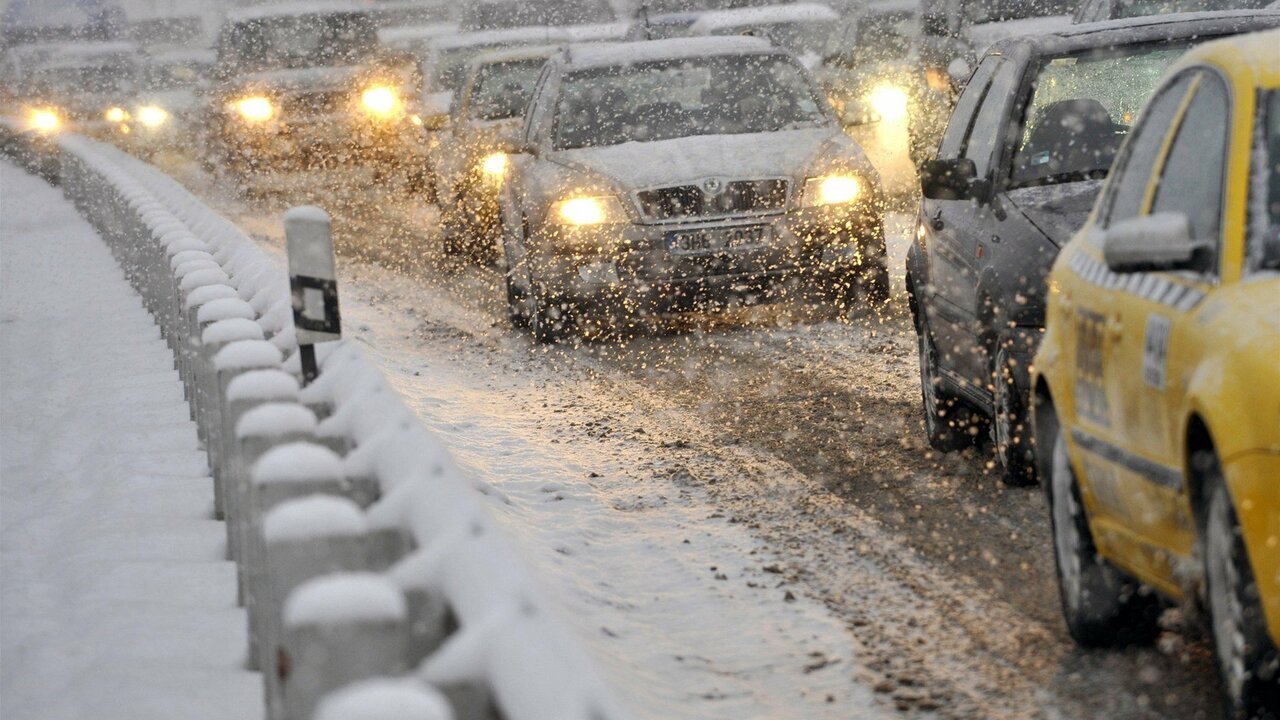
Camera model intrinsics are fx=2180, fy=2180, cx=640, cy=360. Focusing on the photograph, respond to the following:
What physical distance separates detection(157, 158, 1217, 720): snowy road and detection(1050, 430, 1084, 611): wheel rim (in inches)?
6.3

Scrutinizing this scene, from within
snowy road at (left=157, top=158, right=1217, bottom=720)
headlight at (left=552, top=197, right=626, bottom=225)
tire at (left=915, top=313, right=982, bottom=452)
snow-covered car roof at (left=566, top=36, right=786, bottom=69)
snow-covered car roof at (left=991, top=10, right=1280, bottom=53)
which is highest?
snow-covered car roof at (left=566, top=36, right=786, bottom=69)

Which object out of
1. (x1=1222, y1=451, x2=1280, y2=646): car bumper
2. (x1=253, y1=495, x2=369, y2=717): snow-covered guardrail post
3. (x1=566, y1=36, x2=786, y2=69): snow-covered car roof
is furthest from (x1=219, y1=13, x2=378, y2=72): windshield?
(x1=253, y1=495, x2=369, y2=717): snow-covered guardrail post

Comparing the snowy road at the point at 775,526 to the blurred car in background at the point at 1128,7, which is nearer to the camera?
the snowy road at the point at 775,526

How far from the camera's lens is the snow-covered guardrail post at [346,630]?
2.91 meters

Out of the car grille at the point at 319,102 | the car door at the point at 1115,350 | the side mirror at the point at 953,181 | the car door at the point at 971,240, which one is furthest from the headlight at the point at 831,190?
the car grille at the point at 319,102

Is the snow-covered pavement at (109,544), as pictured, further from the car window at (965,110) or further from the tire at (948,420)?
the car window at (965,110)

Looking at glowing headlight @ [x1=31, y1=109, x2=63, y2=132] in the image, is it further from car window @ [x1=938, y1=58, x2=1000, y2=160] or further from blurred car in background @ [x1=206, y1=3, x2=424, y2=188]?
car window @ [x1=938, y1=58, x2=1000, y2=160]

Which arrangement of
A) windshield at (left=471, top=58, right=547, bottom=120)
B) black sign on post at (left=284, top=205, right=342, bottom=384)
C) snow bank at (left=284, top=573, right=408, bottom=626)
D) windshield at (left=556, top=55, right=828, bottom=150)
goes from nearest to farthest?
snow bank at (left=284, top=573, right=408, bottom=626) < black sign on post at (left=284, top=205, right=342, bottom=384) < windshield at (left=556, top=55, right=828, bottom=150) < windshield at (left=471, top=58, right=547, bottom=120)

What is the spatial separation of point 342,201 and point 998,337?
16977mm

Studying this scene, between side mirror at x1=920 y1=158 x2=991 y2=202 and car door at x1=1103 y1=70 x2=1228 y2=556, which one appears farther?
side mirror at x1=920 y1=158 x2=991 y2=202

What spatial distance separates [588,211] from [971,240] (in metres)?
4.70

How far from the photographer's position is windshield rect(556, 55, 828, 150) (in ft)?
42.8

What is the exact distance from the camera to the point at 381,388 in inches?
196

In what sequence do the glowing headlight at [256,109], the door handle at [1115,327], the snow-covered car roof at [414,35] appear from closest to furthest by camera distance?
the door handle at [1115,327] < the glowing headlight at [256,109] < the snow-covered car roof at [414,35]
